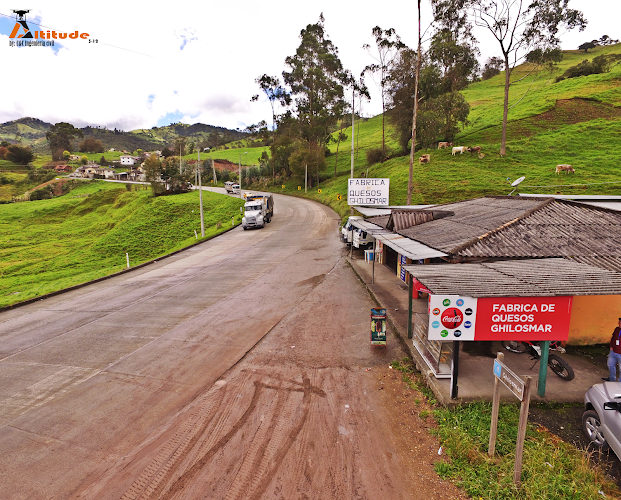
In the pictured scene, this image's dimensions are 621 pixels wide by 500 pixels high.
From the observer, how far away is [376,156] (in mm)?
51000

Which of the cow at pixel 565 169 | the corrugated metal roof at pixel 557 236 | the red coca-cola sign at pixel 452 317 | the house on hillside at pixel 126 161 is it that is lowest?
the red coca-cola sign at pixel 452 317

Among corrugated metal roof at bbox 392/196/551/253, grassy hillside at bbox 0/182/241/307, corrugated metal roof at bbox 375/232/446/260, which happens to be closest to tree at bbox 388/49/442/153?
corrugated metal roof at bbox 392/196/551/253

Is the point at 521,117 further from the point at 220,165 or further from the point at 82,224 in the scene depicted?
the point at 220,165

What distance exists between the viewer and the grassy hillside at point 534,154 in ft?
88.5

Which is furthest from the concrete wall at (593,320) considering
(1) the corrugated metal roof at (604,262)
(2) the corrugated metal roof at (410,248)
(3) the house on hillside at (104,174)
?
(3) the house on hillside at (104,174)

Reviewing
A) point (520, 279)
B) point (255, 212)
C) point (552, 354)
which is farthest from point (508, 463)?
point (255, 212)

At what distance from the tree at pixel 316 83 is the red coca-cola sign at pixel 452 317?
50100mm

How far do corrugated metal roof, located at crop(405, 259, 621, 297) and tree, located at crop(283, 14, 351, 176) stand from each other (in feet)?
159

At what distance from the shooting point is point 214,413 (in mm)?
7027

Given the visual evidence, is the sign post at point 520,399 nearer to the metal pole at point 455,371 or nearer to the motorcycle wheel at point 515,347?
the metal pole at point 455,371

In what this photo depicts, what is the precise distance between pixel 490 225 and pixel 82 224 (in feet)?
192

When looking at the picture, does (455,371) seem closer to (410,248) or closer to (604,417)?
(604,417)

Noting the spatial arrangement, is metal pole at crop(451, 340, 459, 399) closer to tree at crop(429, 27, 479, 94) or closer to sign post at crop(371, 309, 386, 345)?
sign post at crop(371, 309, 386, 345)

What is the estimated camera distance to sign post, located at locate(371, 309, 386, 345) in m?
9.61
